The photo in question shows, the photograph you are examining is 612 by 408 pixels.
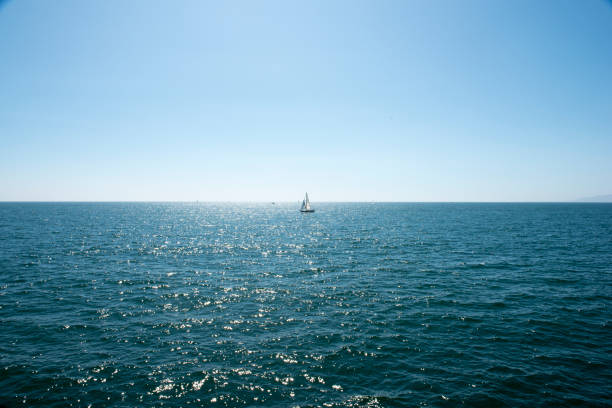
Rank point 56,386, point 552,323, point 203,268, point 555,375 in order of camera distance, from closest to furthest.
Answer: point 56,386
point 555,375
point 552,323
point 203,268

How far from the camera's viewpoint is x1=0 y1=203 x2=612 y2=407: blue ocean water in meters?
15.3

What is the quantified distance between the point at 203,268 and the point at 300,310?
20807 mm

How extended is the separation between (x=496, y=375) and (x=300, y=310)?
1481cm

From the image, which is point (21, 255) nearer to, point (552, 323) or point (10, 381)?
point (10, 381)

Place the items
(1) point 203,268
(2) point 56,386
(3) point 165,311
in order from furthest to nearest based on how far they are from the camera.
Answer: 1. (1) point 203,268
2. (3) point 165,311
3. (2) point 56,386

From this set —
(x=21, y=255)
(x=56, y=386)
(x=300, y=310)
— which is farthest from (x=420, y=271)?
(x=21, y=255)

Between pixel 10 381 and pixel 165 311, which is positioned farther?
pixel 165 311

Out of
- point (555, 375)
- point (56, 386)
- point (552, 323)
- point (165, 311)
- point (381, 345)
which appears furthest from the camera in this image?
point (165, 311)

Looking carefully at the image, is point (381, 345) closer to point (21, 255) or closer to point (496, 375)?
point (496, 375)

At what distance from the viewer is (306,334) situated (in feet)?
70.2

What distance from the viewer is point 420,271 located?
38.9 m

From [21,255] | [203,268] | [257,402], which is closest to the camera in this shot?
[257,402]

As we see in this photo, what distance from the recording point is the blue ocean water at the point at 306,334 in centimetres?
1526


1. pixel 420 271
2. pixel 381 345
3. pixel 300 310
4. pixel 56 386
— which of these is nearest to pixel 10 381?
pixel 56 386
